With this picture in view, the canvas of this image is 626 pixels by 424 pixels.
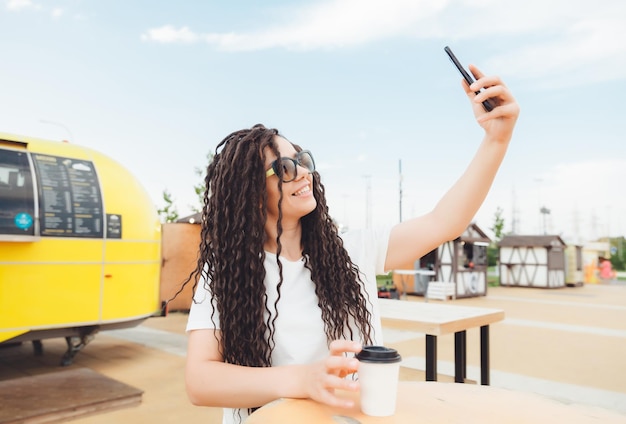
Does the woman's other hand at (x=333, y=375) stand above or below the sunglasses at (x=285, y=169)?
below

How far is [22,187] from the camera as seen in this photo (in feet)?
15.3

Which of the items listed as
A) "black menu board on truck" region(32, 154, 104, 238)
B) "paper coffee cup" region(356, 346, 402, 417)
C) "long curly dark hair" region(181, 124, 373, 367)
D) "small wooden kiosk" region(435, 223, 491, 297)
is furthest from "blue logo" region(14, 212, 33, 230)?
"small wooden kiosk" region(435, 223, 491, 297)

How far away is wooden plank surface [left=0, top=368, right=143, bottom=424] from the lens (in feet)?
12.0

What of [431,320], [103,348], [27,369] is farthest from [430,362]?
[103,348]

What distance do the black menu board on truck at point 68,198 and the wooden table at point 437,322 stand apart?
121 inches

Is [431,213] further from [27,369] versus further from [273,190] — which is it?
A: [27,369]

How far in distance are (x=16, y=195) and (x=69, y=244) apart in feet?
2.16

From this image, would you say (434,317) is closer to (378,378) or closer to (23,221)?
(378,378)

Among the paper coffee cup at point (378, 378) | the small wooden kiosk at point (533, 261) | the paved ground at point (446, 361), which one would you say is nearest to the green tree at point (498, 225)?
the small wooden kiosk at point (533, 261)

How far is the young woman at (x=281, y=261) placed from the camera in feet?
4.59

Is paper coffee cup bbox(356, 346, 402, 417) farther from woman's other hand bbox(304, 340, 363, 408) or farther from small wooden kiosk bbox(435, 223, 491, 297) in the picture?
small wooden kiosk bbox(435, 223, 491, 297)

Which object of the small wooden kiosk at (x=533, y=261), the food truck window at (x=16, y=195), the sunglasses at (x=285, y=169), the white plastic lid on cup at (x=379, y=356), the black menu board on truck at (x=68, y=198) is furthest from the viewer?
the small wooden kiosk at (x=533, y=261)

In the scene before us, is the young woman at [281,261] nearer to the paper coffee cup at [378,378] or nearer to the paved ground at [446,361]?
the paper coffee cup at [378,378]

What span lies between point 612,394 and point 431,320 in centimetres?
270
